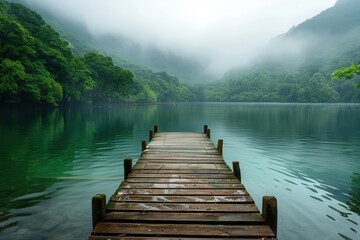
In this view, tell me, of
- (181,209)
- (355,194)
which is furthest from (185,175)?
(355,194)

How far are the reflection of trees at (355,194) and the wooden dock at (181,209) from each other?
4946mm

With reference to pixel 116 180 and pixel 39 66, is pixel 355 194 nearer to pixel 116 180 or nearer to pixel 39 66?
pixel 116 180

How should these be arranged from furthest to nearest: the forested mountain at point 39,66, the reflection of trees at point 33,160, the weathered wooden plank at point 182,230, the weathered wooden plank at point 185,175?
the forested mountain at point 39,66 < the reflection of trees at point 33,160 < the weathered wooden plank at point 185,175 < the weathered wooden plank at point 182,230

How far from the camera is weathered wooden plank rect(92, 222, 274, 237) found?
520 cm

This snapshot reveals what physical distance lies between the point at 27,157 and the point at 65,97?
65.6 m

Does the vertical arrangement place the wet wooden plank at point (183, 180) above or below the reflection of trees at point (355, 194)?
above

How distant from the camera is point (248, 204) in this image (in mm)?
6652

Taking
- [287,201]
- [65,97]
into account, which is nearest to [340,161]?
[287,201]

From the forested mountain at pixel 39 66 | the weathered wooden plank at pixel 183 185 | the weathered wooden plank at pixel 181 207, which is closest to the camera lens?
the weathered wooden plank at pixel 181 207

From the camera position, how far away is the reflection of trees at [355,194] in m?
9.81

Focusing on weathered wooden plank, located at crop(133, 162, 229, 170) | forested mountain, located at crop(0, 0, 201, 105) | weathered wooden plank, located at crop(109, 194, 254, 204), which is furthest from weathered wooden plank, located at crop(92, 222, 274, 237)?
forested mountain, located at crop(0, 0, 201, 105)

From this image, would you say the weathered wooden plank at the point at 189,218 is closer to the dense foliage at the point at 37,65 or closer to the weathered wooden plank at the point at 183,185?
the weathered wooden plank at the point at 183,185

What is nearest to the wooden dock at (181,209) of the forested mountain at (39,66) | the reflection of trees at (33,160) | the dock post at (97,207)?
the dock post at (97,207)

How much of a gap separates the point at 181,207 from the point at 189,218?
0.68 metres
